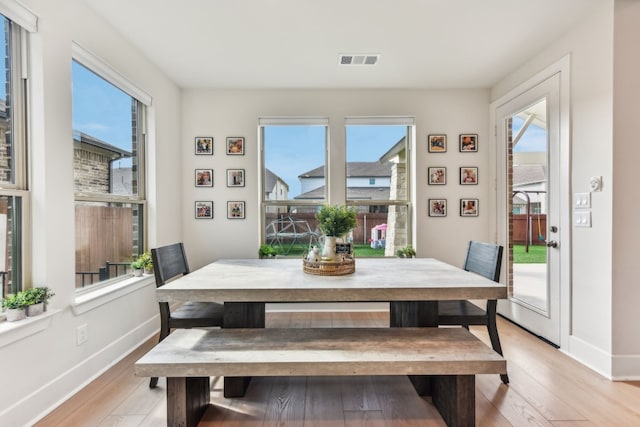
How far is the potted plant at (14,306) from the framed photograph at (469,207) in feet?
12.4

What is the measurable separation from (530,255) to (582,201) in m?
0.88

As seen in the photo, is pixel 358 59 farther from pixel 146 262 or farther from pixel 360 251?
pixel 146 262

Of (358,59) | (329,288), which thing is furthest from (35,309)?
(358,59)

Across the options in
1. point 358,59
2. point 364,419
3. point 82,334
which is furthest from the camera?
point 358,59

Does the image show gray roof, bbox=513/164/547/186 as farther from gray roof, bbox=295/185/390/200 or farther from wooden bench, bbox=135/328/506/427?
wooden bench, bbox=135/328/506/427

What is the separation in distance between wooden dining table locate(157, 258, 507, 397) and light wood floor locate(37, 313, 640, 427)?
7.0 inches

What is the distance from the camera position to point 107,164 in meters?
2.51

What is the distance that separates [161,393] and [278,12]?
265 centimetres

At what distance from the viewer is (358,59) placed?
2891mm

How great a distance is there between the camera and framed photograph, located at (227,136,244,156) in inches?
141

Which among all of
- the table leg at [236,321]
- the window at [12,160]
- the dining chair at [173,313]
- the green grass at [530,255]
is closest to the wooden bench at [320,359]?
the table leg at [236,321]

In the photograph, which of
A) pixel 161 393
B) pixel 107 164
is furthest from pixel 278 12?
pixel 161 393

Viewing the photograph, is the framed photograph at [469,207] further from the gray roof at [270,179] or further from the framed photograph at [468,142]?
the gray roof at [270,179]

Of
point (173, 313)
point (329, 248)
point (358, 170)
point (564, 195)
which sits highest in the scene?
point (358, 170)
